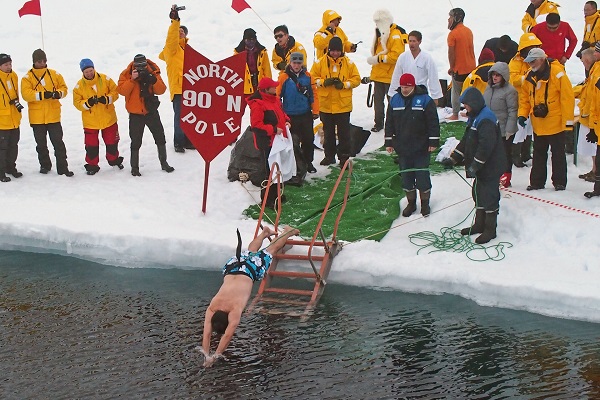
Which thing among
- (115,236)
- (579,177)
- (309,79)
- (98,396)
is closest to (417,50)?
(309,79)

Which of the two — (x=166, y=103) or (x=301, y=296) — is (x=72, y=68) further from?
(x=301, y=296)

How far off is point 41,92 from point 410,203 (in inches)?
224

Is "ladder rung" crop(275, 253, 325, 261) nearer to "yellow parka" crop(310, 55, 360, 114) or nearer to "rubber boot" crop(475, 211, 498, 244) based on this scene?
"rubber boot" crop(475, 211, 498, 244)

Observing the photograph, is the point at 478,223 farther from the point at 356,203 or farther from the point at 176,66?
the point at 176,66

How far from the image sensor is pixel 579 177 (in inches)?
432

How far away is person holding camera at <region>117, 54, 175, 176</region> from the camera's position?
1181 centimetres

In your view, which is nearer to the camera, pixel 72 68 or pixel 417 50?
pixel 417 50

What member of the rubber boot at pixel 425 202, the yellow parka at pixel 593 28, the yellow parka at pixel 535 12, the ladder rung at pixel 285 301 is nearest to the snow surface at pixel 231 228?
the rubber boot at pixel 425 202

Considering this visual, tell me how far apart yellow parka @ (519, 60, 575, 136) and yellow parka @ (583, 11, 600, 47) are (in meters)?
4.03

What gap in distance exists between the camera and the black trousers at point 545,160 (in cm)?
1017

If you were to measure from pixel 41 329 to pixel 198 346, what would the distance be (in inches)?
68.0

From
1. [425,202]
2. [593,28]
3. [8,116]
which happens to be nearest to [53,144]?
[8,116]

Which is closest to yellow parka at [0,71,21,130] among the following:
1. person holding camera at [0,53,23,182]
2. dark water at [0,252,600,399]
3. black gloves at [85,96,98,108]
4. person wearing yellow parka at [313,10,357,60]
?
person holding camera at [0,53,23,182]

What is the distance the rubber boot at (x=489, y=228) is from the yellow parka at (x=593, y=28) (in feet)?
18.0
